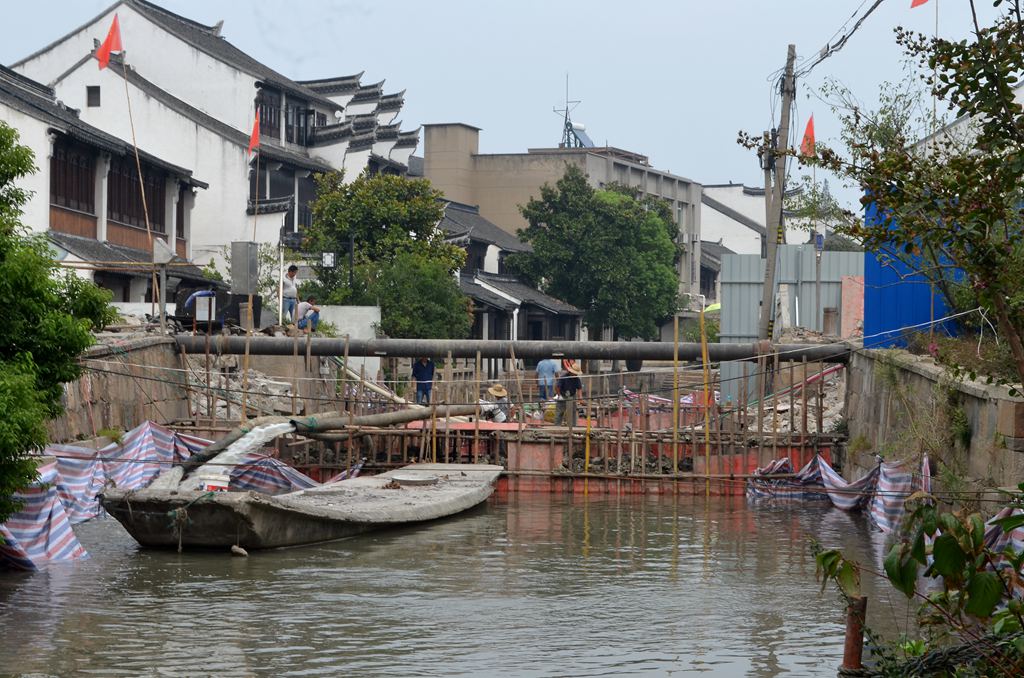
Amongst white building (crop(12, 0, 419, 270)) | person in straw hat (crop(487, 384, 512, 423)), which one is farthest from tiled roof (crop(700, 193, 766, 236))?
person in straw hat (crop(487, 384, 512, 423))

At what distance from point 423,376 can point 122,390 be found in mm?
7650

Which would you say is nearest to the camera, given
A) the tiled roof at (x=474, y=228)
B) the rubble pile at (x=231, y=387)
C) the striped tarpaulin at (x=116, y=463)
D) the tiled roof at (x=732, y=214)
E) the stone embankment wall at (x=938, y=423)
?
the stone embankment wall at (x=938, y=423)

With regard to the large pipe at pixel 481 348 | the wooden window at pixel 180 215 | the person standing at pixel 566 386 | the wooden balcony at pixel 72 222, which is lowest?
the person standing at pixel 566 386

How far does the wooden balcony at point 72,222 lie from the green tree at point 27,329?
52.7 feet

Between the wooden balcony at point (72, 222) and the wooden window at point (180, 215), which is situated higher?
the wooden window at point (180, 215)

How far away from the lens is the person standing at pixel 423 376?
90.3 feet

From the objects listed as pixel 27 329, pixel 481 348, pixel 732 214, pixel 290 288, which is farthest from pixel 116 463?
pixel 732 214

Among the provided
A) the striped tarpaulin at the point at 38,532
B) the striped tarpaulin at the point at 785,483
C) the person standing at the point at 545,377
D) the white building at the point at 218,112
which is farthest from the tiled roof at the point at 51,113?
the striped tarpaulin at the point at 785,483

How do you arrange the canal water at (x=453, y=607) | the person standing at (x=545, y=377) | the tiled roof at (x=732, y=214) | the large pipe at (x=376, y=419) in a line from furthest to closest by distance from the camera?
1. the tiled roof at (x=732, y=214)
2. the person standing at (x=545, y=377)
3. the large pipe at (x=376, y=419)
4. the canal water at (x=453, y=607)

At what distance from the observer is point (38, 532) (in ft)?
47.7

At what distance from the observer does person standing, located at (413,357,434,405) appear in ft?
90.3

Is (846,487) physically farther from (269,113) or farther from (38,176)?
(269,113)

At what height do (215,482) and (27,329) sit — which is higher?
(27,329)

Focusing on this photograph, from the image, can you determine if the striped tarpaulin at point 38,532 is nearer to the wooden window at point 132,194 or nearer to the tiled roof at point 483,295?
the wooden window at point 132,194
